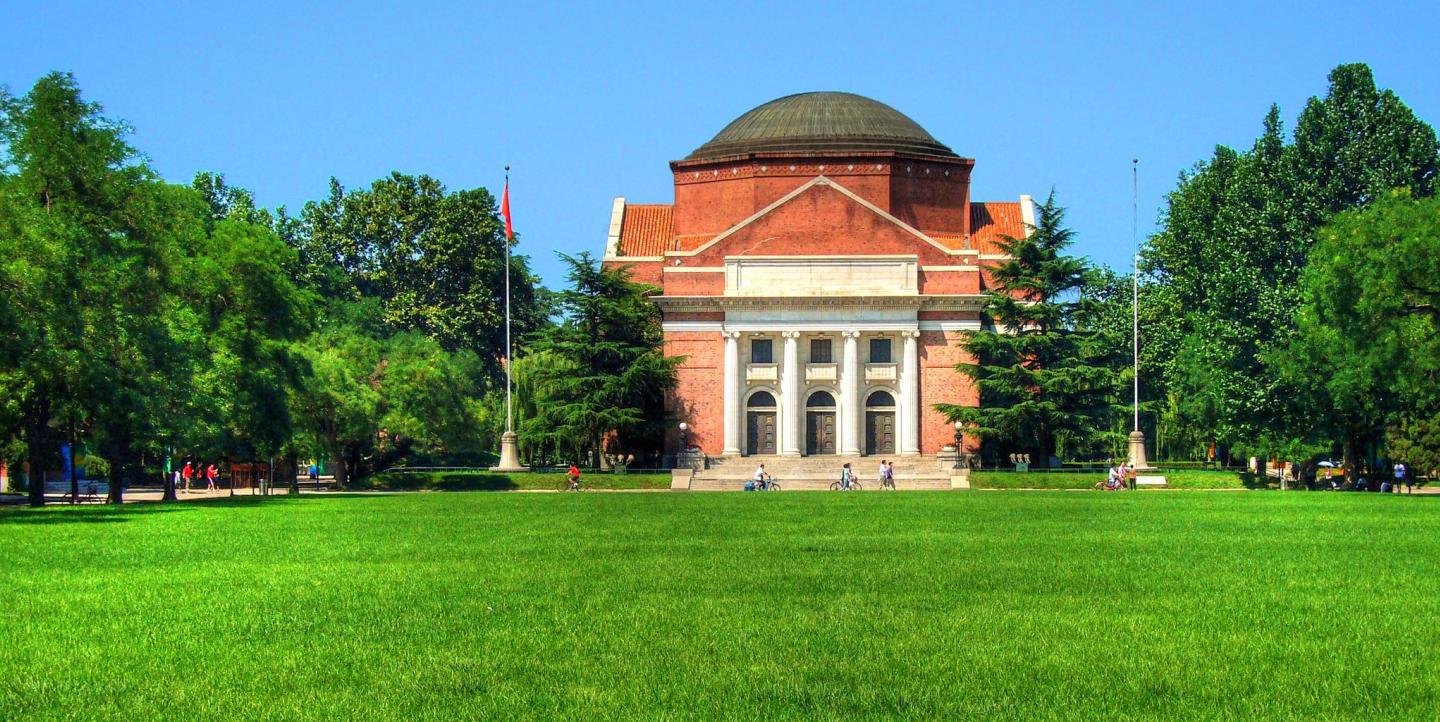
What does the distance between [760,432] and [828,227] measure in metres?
10.0

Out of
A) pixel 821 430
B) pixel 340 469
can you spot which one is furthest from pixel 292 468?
pixel 821 430

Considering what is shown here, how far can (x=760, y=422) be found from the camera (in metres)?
81.1

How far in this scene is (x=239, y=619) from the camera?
15.1m

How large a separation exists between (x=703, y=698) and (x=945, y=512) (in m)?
26.6

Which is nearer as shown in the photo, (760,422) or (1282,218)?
(1282,218)

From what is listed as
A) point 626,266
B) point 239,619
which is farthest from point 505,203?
point 239,619

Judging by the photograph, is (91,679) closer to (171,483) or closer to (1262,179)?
(171,483)

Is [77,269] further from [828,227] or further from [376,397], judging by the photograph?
[828,227]

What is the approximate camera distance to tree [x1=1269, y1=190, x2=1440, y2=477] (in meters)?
49.7

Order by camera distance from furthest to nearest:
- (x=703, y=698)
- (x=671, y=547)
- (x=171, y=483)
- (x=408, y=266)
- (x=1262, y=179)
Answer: (x=408, y=266) < (x=1262, y=179) < (x=171, y=483) < (x=671, y=547) < (x=703, y=698)

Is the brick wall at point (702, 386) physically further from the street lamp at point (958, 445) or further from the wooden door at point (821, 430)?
the street lamp at point (958, 445)

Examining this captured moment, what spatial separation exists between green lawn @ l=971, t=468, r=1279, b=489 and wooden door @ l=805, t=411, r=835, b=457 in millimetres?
12805

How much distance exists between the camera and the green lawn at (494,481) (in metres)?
68.4

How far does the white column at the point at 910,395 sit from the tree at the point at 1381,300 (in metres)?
24.0
